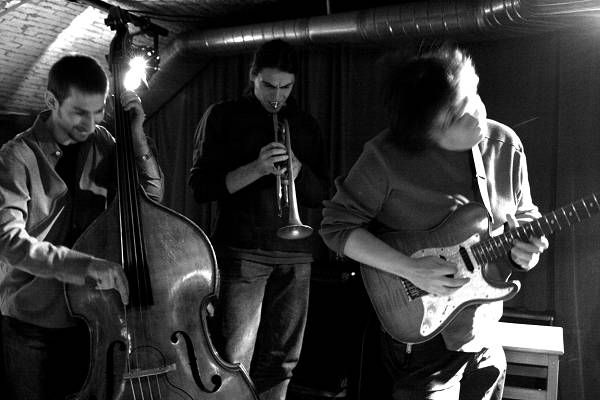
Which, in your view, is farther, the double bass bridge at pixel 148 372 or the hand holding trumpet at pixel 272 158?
the hand holding trumpet at pixel 272 158

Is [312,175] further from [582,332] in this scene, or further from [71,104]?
[582,332]

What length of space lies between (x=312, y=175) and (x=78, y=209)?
98 centimetres

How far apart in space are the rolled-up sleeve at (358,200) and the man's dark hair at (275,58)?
0.86 meters

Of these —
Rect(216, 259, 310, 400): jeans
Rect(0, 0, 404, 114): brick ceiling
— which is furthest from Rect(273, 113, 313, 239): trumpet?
Rect(0, 0, 404, 114): brick ceiling

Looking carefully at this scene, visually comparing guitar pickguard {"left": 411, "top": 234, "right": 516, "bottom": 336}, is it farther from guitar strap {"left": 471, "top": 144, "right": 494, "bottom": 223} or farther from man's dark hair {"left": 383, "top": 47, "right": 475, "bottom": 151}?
man's dark hair {"left": 383, "top": 47, "right": 475, "bottom": 151}

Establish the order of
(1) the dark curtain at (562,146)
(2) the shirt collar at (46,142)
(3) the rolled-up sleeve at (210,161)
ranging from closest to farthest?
(2) the shirt collar at (46,142) < (3) the rolled-up sleeve at (210,161) < (1) the dark curtain at (562,146)

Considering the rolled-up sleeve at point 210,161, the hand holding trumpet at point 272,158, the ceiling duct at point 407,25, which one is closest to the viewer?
the hand holding trumpet at point 272,158

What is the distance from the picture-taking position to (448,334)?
1.64m

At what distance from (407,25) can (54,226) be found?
297 cm

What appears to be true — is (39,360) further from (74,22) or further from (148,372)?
(74,22)

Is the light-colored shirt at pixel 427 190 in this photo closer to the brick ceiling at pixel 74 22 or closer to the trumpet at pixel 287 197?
the trumpet at pixel 287 197

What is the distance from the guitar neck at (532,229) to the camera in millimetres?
1696

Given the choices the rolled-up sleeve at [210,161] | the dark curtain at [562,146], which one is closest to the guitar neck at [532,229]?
the rolled-up sleeve at [210,161]

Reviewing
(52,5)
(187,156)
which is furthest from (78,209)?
(187,156)
